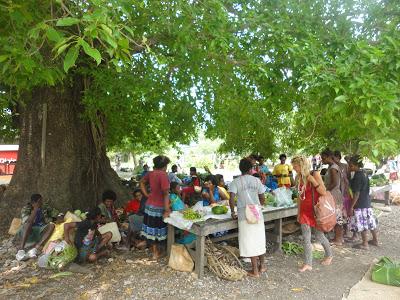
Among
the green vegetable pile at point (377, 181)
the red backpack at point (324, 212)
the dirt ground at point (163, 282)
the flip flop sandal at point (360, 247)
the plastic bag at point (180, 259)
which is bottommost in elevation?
the dirt ground at point (163, 282)

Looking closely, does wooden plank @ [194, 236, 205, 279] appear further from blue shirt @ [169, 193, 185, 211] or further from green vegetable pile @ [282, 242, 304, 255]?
green vegetable pile @ [282, 242, 304, 255]

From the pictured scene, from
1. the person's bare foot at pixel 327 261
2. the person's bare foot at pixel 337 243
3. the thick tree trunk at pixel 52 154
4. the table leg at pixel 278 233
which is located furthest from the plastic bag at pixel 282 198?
the thick tree trunk at pixel 52 154

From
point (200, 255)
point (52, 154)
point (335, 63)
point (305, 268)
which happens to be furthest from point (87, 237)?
point (335, 63)

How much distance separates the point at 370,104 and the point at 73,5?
353 centimetres

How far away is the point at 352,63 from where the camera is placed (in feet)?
14.3

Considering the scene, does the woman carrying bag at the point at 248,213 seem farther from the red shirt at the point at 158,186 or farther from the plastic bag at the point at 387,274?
the plastic bag at the point at 387,274

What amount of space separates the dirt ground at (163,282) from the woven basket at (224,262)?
98mm

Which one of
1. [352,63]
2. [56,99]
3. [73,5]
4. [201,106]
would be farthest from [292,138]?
[73,5]

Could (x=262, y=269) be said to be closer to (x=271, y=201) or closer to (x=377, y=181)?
(x=271, y=201)

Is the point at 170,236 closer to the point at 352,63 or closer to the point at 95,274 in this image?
the point at 95,274

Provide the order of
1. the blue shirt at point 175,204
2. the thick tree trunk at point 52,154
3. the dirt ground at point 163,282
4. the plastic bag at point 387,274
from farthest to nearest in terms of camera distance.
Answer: the thick tree trunk at point 52,154
the blue shirt at point 175,204
the plastic bag at point 387,274
the dirt ground at point 163,282

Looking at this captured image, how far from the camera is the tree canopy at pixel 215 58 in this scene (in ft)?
11.8

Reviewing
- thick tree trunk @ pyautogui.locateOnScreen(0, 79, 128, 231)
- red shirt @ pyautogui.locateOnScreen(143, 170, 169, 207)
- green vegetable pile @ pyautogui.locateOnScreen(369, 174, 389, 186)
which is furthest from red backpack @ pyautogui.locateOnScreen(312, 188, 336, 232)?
green vegetable pile @ pyautogui.locateOnScreen(369, 174, 389, 186)

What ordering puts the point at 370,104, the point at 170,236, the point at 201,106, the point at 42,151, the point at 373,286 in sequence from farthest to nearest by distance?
the point at 201,106
the point at 42,151
the point at 170,236
the point at 373,286
the point at 370,104
